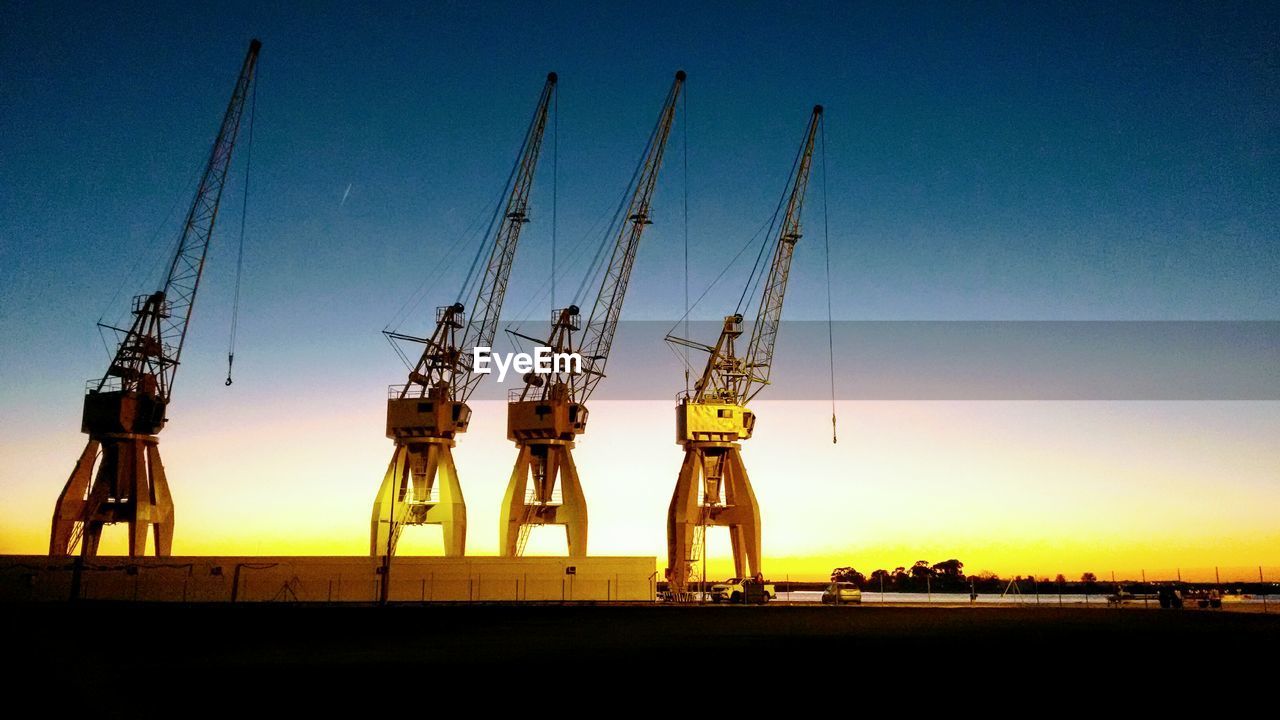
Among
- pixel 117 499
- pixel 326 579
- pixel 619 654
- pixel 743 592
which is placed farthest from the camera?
pixel 117 499

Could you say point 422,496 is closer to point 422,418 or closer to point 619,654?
point 422,418

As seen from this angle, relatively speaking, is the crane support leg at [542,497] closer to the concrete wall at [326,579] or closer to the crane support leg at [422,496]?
the crane support leg at [422,496]

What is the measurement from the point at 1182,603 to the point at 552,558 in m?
49.6

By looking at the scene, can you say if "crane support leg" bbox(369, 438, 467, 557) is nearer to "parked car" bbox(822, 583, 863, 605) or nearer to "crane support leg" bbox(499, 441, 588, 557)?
"crane support leg" bbox(499, 441, 588, 557)

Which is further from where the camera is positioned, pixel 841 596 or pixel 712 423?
pixel 712 423

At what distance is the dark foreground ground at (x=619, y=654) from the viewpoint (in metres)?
21.5

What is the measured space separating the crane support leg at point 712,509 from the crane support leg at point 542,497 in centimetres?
1064

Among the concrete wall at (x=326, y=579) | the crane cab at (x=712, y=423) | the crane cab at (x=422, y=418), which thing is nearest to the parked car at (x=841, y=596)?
the concrete wall at (x=326, y=579)

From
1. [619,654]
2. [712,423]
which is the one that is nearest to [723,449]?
[712,423]

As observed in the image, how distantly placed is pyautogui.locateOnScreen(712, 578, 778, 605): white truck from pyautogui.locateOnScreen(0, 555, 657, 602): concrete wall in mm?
6104

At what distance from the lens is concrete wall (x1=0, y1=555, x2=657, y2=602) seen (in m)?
75.3

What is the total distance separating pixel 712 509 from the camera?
112m

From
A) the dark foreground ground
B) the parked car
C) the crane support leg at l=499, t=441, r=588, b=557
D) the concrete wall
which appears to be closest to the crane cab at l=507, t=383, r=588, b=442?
the crane support leg at l=499, t=441, r=588, b=557

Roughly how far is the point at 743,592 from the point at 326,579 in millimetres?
35436
